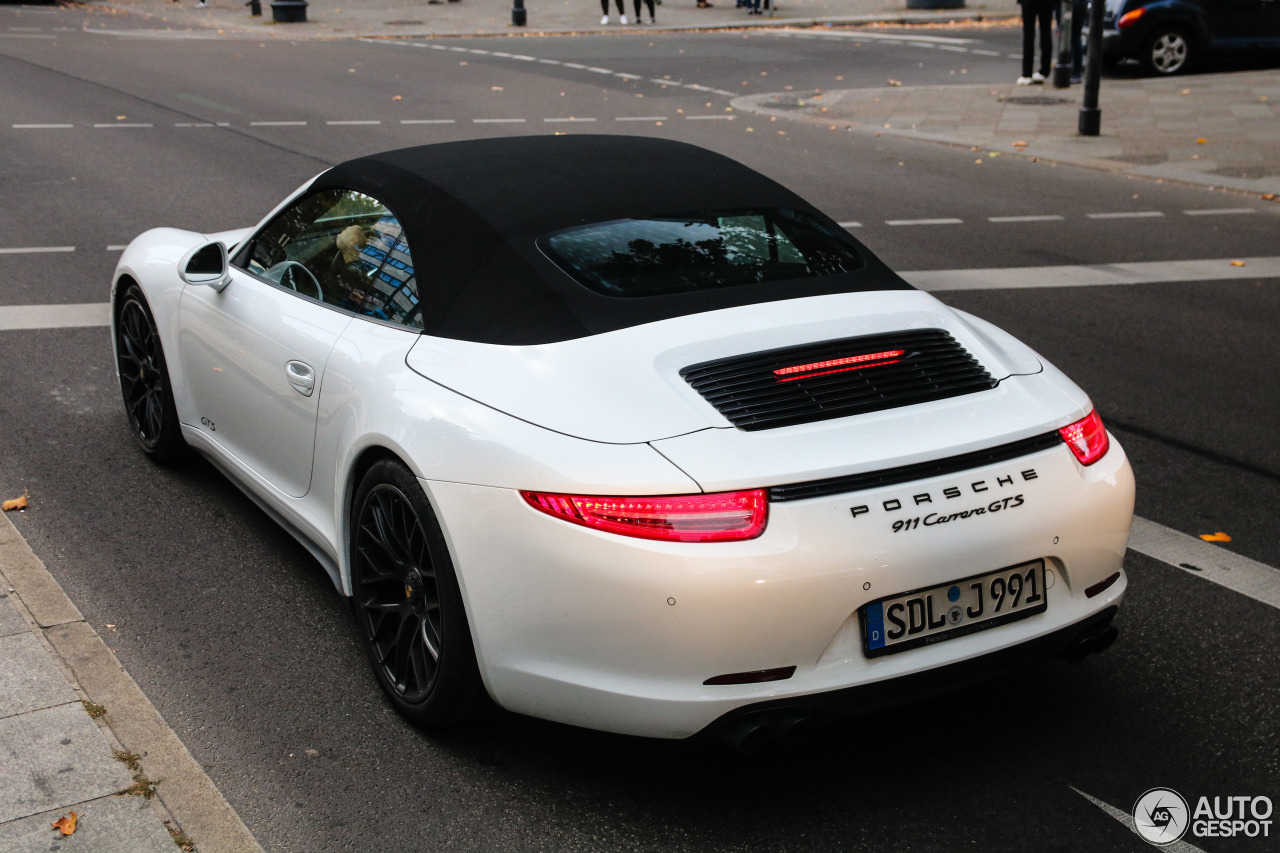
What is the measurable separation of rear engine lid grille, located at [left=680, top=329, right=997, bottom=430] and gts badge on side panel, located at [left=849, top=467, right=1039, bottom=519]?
0.93 feet

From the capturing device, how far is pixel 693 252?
3.83 m

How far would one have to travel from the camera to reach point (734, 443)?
303 cm

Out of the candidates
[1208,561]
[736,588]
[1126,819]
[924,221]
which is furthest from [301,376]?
[924,221]

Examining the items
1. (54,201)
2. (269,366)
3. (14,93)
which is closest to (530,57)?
(14,93)

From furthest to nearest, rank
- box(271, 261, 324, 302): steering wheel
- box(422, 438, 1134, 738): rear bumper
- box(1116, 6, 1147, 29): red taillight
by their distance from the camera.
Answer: box(1116, 6, 1147, 29): red taillight
box(271, 261, 324, 302): steering wheel
box(422, 438, 1134, 738): rear bumper

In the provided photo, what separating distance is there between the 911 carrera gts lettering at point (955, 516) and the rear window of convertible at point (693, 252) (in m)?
0.99

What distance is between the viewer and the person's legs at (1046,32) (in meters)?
18.5

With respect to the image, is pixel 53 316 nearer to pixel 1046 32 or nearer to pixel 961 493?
pixel 961 493

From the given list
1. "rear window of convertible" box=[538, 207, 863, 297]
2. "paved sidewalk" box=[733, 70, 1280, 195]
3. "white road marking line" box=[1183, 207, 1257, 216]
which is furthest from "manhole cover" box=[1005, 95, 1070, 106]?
"rear window of convertible" box=[538, 207, 863, 297]

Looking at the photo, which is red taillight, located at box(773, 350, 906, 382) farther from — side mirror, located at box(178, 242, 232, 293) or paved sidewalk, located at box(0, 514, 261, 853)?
side mirror, located at box(178, 242, 232, 293)

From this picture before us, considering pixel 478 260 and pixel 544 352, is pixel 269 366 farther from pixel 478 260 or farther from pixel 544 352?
pixel 544 352

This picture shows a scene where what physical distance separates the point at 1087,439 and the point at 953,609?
0.64 meters

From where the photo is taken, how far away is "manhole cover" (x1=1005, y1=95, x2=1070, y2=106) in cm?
1738

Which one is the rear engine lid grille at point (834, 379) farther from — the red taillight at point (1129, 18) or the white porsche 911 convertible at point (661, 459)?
the red taillight at point (1129, 18)
